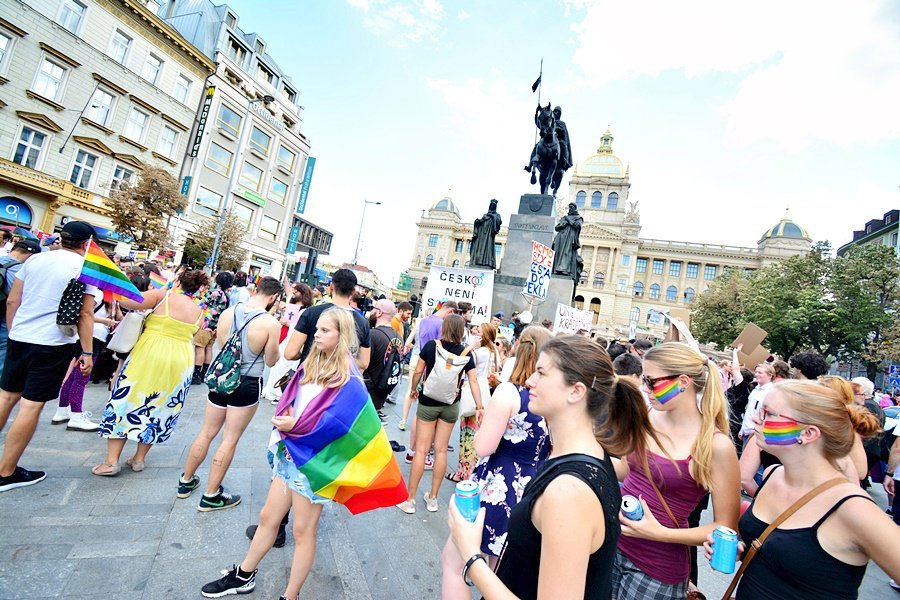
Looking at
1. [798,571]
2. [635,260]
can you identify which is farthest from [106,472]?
[635,260]

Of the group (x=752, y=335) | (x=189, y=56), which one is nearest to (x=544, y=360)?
(x=752, y=335)

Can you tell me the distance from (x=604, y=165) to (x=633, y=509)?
80702 millimetres

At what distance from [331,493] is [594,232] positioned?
229ft

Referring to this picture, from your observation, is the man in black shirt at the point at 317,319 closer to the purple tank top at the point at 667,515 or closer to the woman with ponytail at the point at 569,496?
the woman with ponytail at the point at 569,496

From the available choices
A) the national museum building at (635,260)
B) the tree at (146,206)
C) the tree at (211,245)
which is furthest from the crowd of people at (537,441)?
the national museum building at (635,260)

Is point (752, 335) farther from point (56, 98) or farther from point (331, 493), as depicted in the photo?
point (56, 98)

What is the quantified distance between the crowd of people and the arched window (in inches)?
2718

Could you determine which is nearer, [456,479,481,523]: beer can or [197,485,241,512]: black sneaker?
[456,479,481,523]: beer can

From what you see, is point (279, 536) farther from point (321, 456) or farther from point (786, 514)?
point (786, 514)

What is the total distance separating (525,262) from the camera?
37.5ft

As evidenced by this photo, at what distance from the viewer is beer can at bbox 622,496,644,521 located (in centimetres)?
169

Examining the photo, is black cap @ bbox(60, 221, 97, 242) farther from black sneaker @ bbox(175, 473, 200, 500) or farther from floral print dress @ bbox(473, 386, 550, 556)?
floral print dress @ bbox(473, 386, 550, 556)

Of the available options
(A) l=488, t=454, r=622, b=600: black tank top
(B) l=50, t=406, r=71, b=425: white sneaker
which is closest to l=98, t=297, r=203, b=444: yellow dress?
(B) l=50, t=406, r=71, b=425: white sneaker

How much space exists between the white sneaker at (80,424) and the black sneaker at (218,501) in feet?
7.14
